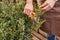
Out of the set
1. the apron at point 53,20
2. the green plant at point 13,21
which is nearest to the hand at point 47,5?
the apron at point 53,20

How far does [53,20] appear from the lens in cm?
131

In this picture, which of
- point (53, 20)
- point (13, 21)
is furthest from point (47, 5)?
point (13, 21)

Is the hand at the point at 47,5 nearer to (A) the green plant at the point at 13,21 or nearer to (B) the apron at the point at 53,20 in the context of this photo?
(B) the apron at the point at 53,20

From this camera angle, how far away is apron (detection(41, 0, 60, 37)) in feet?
4.18

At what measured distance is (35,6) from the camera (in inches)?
53.3

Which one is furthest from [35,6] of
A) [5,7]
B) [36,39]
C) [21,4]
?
[36,39]

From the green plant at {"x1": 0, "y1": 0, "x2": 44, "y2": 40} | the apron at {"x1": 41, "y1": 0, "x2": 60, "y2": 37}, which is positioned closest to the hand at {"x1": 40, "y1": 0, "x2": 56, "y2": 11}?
the apron at {"x1": 41, "y1": 0, "x2": 60, "y2": 37}

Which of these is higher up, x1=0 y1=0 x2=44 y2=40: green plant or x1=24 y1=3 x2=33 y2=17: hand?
x1=24 y1=3 x2=33 y2=17: hand

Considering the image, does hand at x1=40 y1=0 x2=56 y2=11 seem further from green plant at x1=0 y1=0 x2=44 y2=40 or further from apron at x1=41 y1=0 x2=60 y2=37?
green plant at x1=0 y1=0 x2=44 y2=40

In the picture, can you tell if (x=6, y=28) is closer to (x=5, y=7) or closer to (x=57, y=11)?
(x=5, y=7)

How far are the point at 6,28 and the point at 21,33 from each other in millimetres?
115

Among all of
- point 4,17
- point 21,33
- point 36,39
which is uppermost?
point 4,17

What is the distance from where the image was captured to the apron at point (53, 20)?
1.27 m

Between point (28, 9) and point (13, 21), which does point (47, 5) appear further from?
point (13, 21)
